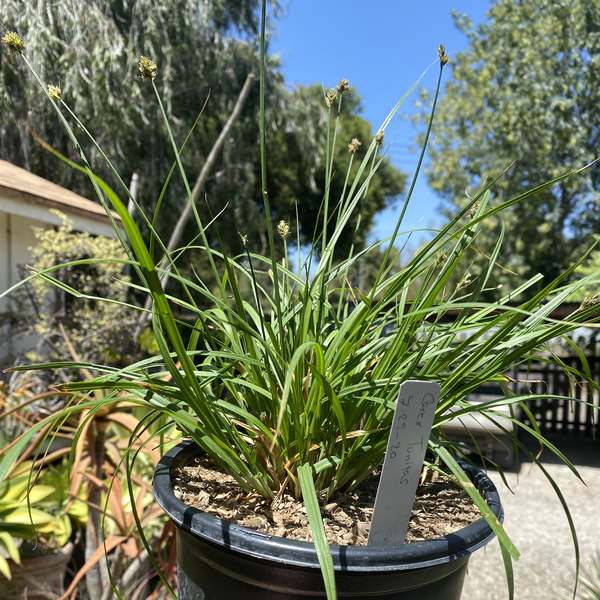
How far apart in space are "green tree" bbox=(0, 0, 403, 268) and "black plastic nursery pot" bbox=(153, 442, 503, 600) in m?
4.22

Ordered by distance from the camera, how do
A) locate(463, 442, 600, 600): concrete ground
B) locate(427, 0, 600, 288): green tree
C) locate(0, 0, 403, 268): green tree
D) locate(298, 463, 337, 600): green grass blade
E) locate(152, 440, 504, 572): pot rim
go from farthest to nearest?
locate(427, 0, 600, 288): green tree < locate(0, 0, 403, 268): green tree < locate(463, 442, 600, 600): concrete ground < locate(152, 440, 504, 572): pot rim < locate(298, 463, 337, 600): green grass blade

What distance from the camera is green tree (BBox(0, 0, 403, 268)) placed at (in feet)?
20.9

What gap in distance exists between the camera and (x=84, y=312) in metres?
4.14

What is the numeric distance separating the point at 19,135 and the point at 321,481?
720 centimetres

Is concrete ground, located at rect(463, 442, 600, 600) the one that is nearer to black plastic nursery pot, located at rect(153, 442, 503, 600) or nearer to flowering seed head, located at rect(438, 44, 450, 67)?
black plastic nursery pot, located at rect(153, 442, 503, 600)

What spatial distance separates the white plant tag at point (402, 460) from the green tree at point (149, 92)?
4.28 meters

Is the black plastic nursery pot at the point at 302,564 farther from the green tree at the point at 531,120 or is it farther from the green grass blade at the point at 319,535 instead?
the green tree at the point at 531,120

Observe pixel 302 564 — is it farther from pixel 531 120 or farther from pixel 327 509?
pixel 531 120

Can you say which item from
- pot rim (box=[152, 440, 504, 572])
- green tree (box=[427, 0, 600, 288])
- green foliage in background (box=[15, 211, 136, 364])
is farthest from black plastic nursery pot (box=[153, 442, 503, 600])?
green tree (box=[427, 0, 600, 288])

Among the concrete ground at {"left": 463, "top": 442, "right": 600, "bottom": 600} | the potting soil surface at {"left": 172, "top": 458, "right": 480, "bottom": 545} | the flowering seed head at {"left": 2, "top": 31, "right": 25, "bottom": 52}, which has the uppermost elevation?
the flowering seed head at {"left": 2, "top": 31, "right": 25, "bottom": 52}

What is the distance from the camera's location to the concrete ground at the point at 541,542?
2.73 metres


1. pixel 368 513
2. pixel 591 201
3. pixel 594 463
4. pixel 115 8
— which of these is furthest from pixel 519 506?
pixel 591 201

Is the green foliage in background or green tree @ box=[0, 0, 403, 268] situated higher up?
green tree @ box=[0, 0, 403, 268]

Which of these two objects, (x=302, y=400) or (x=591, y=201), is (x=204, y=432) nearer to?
(x=302, y=400)
